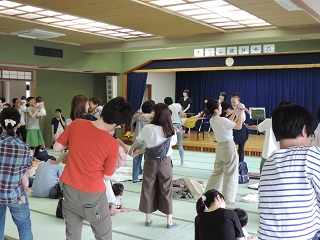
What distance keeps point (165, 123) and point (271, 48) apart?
20.0 ft

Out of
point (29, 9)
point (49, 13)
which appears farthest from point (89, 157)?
point (49, 13)

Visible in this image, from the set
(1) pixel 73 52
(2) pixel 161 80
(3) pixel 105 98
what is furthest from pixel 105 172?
(2) pixel 161 80

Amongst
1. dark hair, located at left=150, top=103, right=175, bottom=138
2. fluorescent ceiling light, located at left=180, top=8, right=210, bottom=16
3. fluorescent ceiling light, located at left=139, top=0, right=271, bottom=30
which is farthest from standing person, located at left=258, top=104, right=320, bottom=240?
fluorescent ceiling light, located at left=180, top=8, right=210, bottom=16

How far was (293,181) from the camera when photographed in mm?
1454

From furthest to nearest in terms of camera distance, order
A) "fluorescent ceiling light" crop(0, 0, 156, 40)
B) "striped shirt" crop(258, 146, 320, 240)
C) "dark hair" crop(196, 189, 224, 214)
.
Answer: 1. "fluorescent ceiling light" crop(0, 0, 156, 40)
2. "dark hair" crop(196, 189, 224, 214)
3. "striped shirt" crop(258, 146, 320, 240)

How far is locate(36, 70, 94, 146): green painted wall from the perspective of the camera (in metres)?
11.1

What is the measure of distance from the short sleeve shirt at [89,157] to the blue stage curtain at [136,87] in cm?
958

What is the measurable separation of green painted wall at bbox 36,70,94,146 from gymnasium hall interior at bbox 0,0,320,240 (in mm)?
31

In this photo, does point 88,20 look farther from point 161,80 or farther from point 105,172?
point 161,80

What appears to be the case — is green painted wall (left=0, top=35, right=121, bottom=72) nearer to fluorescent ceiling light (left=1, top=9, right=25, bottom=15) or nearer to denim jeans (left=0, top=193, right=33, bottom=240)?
fluorescent ceiling light (left=1, top=9, right=25, bottom=15)

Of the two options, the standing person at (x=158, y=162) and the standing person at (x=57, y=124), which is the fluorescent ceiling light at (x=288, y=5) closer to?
the standing person at (x=158, y=162)

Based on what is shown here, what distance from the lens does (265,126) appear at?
483 centimetres

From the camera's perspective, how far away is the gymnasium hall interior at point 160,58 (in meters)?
5.01

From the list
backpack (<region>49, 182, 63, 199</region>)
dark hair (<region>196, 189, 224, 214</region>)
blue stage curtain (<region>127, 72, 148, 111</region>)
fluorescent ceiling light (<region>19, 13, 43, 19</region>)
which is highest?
fluorescent ceiling light (<region>19, 13, 43, 19</region>)
